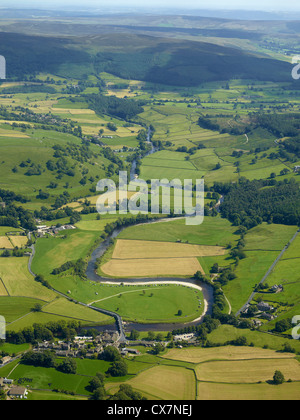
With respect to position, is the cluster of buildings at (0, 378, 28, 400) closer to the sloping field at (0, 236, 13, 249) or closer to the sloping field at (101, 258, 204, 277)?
the sloping field at (101, 258, 204, 277)

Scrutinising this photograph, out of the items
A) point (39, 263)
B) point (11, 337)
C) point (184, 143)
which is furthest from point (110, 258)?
point (184, 143)

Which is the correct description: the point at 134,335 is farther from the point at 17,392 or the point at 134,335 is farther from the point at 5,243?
the point at 5,243

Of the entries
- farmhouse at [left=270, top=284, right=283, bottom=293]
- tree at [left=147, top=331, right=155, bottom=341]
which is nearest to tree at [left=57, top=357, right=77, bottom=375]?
tree at [left=147, top=331, right=155, bottom=341]

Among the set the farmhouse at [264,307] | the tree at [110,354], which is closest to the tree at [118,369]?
the tree at [110,354]

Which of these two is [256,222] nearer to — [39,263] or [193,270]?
[193,270]

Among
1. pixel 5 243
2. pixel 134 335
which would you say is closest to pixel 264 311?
pixel 134 335

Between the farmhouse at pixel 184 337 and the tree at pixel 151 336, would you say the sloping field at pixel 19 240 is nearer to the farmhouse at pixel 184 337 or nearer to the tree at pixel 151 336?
the tree at pixel 151 336
